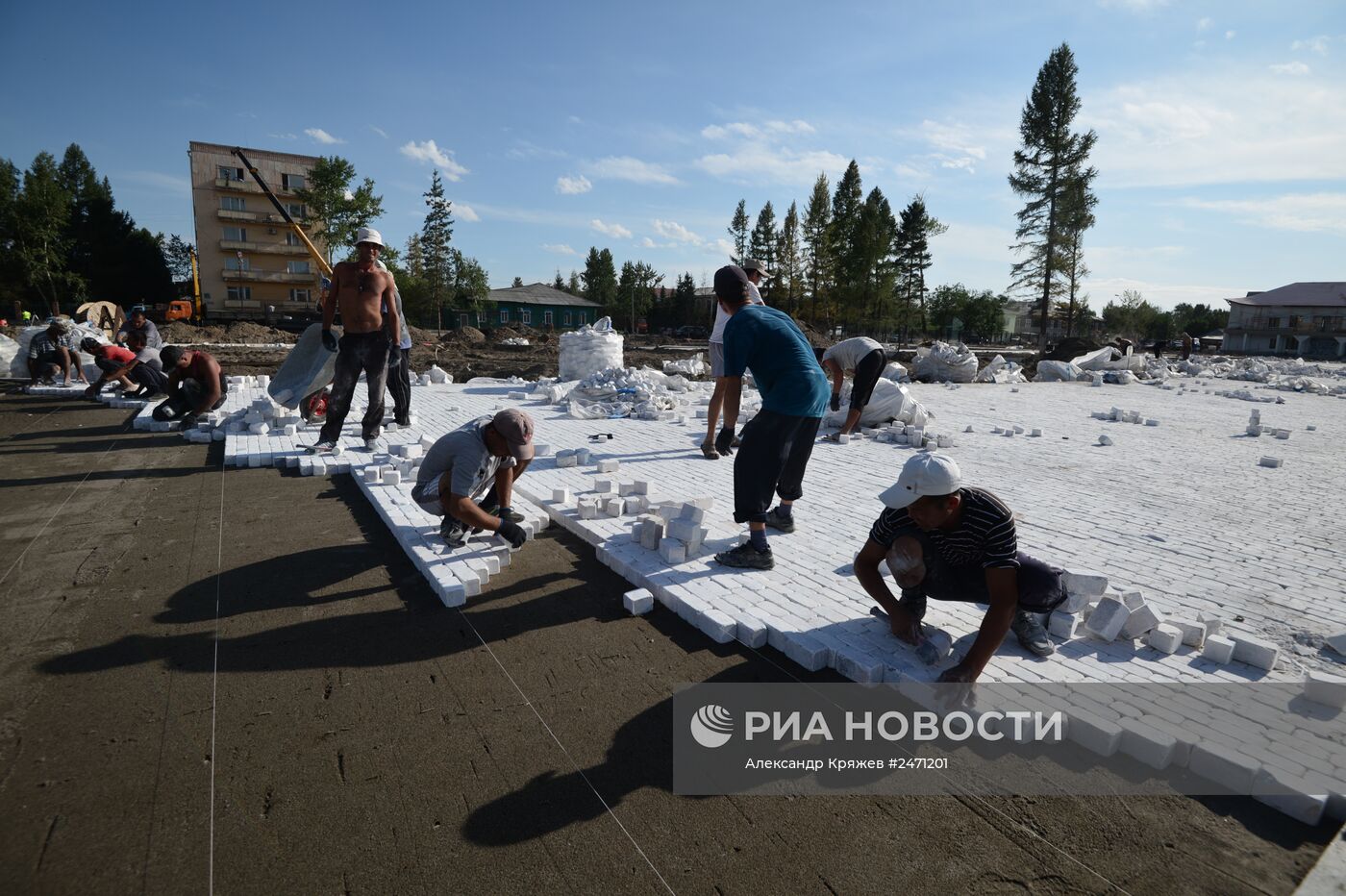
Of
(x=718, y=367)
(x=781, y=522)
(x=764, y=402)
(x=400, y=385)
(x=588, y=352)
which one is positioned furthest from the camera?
(x=588, y=352)

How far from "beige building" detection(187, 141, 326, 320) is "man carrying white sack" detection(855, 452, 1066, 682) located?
1728 inches

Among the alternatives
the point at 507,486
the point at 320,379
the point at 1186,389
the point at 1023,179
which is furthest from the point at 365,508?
the point at 1023,179

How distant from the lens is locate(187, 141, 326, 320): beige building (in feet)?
129

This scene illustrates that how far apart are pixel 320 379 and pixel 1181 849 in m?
7.57

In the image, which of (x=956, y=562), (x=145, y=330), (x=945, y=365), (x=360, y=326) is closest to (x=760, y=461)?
(x=956, y=562)

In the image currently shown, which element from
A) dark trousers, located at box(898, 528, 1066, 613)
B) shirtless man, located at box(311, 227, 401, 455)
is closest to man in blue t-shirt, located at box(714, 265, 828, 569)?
dark trousers, located at box(898, 528, 1066, 613)

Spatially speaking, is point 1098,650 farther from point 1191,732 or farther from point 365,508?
point 365,508

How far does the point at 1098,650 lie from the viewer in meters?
2.79

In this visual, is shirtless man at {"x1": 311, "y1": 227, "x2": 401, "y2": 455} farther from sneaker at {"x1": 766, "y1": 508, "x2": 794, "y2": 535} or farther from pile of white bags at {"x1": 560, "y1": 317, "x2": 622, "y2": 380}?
pile of white bags at {"x1": 560, "y1": 317, "x2": 622, "y2": 380}

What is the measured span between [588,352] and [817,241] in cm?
2959

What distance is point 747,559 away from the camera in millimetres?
3623

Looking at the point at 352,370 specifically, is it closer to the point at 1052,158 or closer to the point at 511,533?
the point at 511,533

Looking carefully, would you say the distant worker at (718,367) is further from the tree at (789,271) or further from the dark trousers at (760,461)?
the tree at (789,271)

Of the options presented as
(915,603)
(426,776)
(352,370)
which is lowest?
(426,776)
